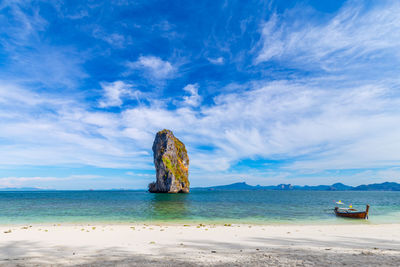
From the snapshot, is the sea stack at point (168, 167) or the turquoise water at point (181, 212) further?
the sea stack at point (168, 167)

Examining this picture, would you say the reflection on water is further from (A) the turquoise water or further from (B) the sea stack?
→ (B) the sea stack

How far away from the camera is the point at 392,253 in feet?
33.4

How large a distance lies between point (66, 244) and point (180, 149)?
143151 mm

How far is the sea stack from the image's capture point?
438ft

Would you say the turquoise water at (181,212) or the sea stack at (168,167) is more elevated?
the sea stack at (168,167)

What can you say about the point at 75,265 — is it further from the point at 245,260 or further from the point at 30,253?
the point at 245,260

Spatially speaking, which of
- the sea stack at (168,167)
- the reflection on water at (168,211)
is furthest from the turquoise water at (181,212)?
the sea stack at (168,167)

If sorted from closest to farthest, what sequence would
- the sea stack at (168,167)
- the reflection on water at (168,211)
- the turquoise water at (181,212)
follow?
the turquoise water at (181,212)
the reflection on water at (168,211)
the sea stack at (168,167)

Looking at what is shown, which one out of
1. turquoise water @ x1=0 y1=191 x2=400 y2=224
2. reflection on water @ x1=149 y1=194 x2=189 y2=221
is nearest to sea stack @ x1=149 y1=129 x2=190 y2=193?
turquoise water @ x1=0 y1=191 x2=400 y2=224

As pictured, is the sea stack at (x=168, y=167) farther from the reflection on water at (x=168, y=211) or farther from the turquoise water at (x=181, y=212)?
the reflection on water at (x=168, y=211)

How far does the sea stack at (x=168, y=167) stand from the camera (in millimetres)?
133625

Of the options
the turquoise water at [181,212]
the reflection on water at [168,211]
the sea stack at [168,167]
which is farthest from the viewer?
the sea stack at [168,167]

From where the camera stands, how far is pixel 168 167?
135625mm

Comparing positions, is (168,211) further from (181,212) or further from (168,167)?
(168,167)
